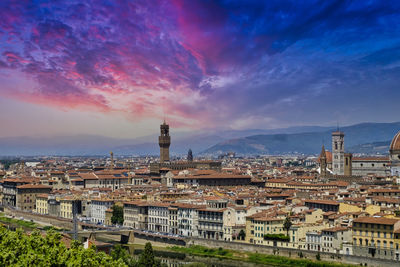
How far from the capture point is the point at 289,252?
54750mm

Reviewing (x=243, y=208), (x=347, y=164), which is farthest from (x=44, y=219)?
(x=347, y=164)

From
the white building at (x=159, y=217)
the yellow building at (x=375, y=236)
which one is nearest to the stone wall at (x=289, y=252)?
the yellow building at (x=375, y=236)

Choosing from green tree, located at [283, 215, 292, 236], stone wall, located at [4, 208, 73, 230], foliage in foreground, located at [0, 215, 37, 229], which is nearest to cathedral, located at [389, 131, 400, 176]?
green tree, located at [283, 215, 292, 236]

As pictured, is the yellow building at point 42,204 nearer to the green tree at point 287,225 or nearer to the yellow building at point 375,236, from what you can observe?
the green tree at point 287,225

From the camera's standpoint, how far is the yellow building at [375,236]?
4969 cm

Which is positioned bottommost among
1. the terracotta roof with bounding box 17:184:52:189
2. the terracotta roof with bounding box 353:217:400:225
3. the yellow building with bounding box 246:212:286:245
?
the yellow building with bounding box 246:212:286:245

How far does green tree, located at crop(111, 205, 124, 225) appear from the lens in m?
77.5

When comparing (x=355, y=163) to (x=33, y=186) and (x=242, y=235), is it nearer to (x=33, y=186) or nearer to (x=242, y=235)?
(x=33, y=186)

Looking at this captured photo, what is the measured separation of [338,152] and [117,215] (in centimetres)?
6105

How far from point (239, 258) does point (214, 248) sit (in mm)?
4456

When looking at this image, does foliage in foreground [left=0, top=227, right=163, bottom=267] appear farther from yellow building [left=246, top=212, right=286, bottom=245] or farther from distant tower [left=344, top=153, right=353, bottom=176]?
distant tower [left=344, top=153, right=353, bottom=176]

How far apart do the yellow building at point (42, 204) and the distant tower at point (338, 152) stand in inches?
2390

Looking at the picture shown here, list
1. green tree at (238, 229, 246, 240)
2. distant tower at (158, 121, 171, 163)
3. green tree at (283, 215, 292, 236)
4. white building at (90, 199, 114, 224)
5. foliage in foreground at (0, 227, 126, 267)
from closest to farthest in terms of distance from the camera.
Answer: foliage in foreground at (0, 227, 126, 267), green tree at (283, 215, 292, 236), green tree at (238, 229, 246, 240), white building at (90, 199, 114, 224), distant tower at (158, 121, 171, 163)

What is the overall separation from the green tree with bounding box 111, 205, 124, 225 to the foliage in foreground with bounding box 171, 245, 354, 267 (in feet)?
52.6
